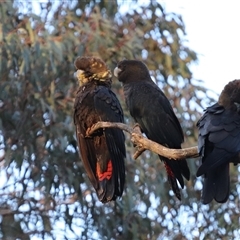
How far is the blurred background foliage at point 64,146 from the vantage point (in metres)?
6.79

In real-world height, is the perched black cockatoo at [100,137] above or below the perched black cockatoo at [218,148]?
below

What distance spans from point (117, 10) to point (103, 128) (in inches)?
144

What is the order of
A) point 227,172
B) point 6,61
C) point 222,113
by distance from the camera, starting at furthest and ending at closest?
point 6,61 < point 222,113 < point 227,172

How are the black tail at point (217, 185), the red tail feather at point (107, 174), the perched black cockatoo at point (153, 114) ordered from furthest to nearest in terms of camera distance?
the perched black cockatoo at point (153, 114), the red tail feather at point (107, 174), the black tail at point (217, 185)

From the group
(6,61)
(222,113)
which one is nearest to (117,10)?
(6,61)

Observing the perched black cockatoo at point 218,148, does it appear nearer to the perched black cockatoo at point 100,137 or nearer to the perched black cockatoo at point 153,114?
the perched black cockatoo at point 100,137

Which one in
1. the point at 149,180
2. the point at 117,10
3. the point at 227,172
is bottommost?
the point at 149,180

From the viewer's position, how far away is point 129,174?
709 cm

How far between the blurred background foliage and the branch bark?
2.36 m

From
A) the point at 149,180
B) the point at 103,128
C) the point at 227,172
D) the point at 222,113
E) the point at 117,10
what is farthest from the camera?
the point at 117,10

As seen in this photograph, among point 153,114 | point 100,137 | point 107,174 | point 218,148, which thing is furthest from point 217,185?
point 153,114

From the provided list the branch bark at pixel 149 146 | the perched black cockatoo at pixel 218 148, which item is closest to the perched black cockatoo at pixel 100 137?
the branch bark at pixel 149 146

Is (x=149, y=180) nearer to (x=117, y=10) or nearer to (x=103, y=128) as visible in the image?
(x=117, y=10)

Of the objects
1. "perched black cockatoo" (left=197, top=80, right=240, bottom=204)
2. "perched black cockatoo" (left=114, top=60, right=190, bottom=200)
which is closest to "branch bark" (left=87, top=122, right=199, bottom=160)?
"perched black cockatoo" (left=197, top=80, right=240, bottom=204)
